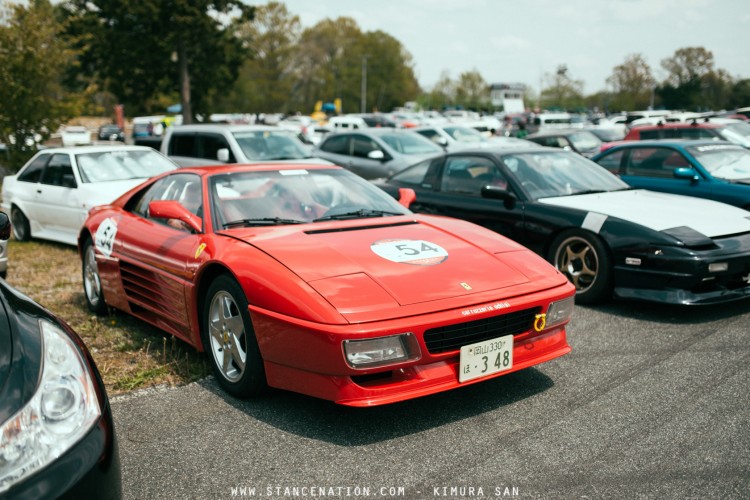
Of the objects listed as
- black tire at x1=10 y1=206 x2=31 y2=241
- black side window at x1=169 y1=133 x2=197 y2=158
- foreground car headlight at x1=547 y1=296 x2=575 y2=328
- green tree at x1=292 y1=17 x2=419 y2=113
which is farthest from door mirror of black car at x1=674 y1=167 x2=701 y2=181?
green tree at x1=292 y1=17 x2=419 y2=113

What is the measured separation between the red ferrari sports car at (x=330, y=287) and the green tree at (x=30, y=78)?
32.4 ft

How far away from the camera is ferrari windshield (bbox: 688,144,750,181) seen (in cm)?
750

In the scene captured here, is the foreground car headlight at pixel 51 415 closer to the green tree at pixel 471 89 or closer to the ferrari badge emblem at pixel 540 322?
the ferrari badge emblem at pixel 540 322

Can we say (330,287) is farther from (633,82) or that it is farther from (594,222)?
(633,82)

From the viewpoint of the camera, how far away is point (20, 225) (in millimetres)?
9602

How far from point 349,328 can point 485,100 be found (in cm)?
9196

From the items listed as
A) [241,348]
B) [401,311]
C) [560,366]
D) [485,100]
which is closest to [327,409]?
[241,348]

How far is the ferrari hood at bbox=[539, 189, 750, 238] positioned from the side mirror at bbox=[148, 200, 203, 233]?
3.22 metres

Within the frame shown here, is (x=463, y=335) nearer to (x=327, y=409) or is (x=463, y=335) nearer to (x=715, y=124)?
(x=327, y=409)

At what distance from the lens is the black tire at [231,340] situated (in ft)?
11.4

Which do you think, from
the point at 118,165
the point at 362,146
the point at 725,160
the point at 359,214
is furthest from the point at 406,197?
the point at 362,146

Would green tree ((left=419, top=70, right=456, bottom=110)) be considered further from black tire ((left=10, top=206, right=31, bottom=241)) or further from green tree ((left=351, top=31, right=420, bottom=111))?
black tire ((left=10, top=206, right=31, bottom=241))

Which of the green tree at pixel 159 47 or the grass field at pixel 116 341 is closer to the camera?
the grass field at pixel 116 341

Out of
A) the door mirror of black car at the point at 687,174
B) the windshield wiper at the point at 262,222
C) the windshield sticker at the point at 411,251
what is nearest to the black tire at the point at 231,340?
the windshield wiper at the point at 262,222
